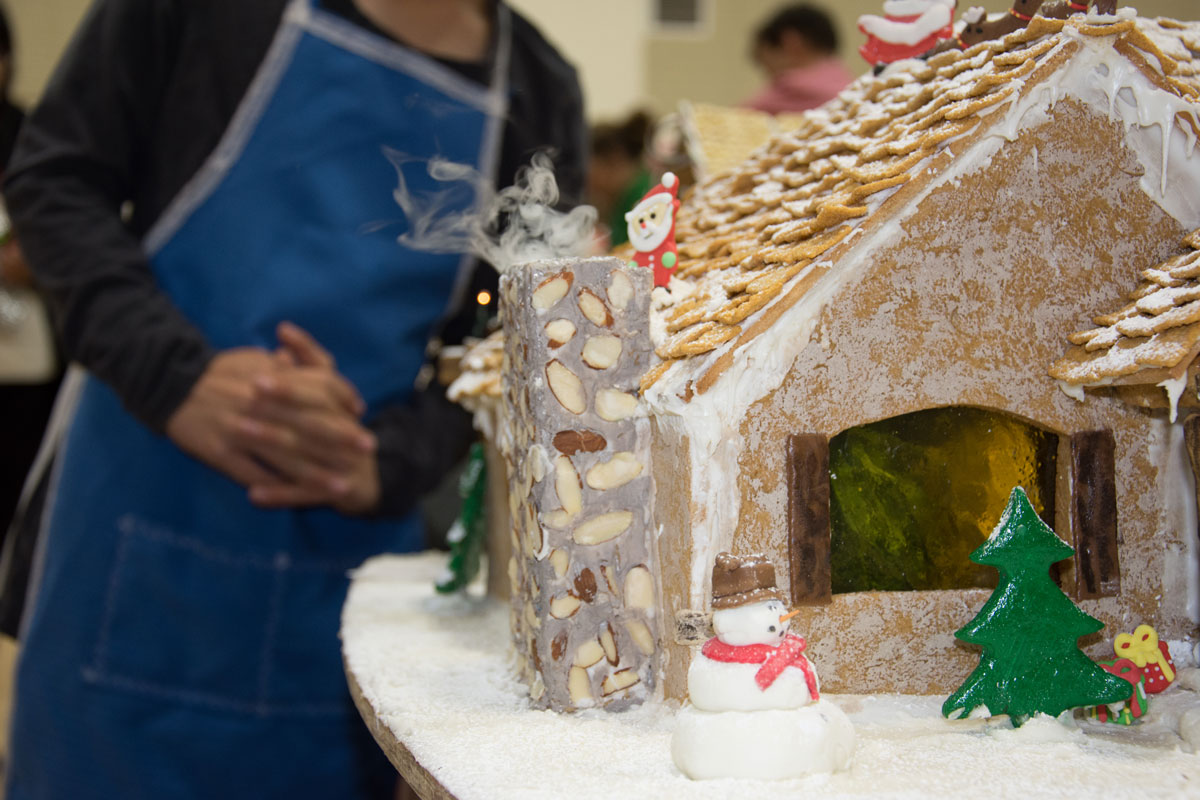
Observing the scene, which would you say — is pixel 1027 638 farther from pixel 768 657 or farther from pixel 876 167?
pixel 876 167

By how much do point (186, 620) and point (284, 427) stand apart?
37 centimetres

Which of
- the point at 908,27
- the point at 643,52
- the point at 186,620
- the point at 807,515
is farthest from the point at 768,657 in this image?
the point at 643,52

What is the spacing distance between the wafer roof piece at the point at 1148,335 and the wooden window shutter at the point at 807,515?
12.1 inches

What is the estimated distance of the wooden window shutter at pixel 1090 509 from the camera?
1287 mm

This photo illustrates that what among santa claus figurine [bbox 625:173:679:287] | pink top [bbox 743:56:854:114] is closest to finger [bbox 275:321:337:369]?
santa claus figurine [bbox 625:173:679:287]

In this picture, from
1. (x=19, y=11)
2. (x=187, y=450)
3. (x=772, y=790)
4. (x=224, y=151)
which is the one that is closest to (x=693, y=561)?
(x=772, y=790)

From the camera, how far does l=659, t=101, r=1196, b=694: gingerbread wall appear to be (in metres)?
1.22

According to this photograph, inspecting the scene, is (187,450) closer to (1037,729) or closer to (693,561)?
(693,561)

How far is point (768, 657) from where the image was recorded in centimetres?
101

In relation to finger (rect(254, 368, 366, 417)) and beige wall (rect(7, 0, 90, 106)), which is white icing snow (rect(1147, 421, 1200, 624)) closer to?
finger (rect(254, 368, 366, 417))

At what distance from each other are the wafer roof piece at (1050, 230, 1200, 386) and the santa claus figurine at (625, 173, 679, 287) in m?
0.48

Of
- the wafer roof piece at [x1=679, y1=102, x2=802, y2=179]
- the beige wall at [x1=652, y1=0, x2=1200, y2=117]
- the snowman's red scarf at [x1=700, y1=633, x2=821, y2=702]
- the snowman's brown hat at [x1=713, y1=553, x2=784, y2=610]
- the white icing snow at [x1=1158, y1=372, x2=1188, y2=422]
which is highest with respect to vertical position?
the beige wall at [x1=652, y1=0, x2=1200, y2=117]

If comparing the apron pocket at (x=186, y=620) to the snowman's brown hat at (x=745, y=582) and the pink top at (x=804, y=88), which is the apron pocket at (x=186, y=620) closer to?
the snowman's brown hat at (x=745, y=582)

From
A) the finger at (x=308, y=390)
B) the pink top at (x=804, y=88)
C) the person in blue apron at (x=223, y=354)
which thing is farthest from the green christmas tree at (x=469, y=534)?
the pink top at (x=804, y=88)
